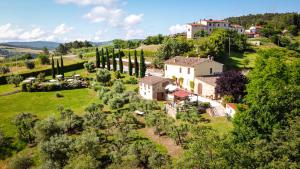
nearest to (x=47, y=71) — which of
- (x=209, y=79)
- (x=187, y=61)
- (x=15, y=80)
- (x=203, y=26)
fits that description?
(x=15, y=80)

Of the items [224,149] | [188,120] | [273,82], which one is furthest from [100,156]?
[273,82]

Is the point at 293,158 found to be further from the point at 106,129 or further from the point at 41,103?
the point at 41,103

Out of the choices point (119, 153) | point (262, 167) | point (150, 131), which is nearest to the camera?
point (262, 167)

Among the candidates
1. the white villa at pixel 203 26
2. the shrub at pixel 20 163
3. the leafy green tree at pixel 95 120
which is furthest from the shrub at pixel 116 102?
the white villa at pixel 203 26

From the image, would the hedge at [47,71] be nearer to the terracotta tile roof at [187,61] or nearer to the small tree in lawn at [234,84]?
the terracotta tile roof at [187,61]

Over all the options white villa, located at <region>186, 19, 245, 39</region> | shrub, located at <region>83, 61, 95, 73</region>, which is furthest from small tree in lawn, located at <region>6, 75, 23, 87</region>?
white villa, located at <region>186, 19, 245, 39</region>

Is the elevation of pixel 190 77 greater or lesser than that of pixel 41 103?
greater
